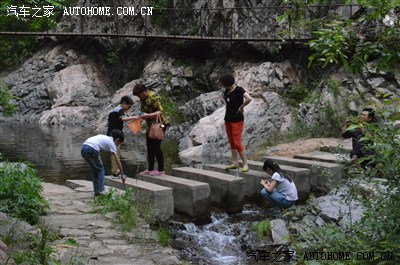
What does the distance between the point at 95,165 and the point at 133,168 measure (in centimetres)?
531

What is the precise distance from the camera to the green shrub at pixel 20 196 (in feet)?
18.3

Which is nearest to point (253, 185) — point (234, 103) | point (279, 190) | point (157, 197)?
point (279, 190)

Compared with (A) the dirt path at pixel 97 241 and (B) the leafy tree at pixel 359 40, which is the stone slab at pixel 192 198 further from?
(B) the leafy tree at pixel 359 40

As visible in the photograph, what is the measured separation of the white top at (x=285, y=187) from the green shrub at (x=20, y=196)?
10.4 ft

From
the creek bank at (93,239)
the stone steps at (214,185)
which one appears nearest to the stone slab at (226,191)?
the stone steps at (214,185)

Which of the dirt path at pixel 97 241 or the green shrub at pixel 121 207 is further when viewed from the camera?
the green shrub at pixel 121 207

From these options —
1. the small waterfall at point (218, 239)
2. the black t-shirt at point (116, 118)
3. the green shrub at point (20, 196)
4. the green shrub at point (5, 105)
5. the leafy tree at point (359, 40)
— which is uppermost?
the leafy tree at point (359, 40)

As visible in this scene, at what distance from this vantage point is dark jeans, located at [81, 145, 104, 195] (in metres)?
6.84

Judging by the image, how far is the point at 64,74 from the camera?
87.6 feet

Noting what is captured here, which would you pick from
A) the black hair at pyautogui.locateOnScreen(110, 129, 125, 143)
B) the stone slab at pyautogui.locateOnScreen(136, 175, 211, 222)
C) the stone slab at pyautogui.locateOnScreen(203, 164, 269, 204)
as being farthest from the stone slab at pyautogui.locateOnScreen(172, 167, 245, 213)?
Result: the black hair at pyautogui.locateOnScreen(110, 129, 125, 143)

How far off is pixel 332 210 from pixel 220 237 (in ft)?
5.08

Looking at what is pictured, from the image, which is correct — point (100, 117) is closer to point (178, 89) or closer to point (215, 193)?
point (178, 89)

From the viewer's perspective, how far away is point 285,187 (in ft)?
24.4

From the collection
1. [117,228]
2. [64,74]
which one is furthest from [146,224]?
[64,74]
